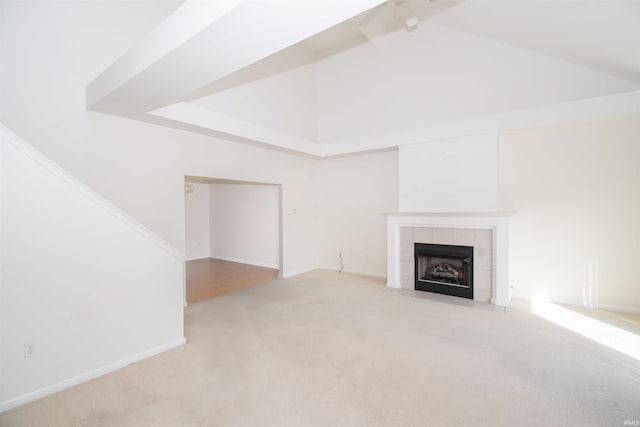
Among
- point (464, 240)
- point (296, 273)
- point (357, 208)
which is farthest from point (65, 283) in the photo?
point (464, 240)

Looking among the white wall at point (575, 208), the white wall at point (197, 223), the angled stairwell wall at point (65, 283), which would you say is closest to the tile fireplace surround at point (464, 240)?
the white wall at point (575, 208)

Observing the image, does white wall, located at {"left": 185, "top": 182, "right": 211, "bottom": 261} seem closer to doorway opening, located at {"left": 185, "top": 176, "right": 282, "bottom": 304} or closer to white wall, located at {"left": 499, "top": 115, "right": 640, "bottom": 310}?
doorway opening, located at {"left": 185, "top": 176, "right": 282, "bottom": 304}

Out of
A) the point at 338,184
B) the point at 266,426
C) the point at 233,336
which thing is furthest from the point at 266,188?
the point at 266,426

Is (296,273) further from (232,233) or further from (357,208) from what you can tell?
(232,233)

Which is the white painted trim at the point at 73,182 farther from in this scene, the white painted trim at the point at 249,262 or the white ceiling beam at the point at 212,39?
the white painted trim at the point at 249,262

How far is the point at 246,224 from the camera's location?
816 centimetres

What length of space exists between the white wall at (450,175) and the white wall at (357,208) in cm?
63

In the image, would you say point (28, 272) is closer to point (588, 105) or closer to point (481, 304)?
point (481, 304)

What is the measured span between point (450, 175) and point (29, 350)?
5861 millimetres

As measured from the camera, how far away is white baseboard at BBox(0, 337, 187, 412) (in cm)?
227

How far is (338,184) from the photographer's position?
275 inches

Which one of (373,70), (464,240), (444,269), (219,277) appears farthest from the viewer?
(219,277)

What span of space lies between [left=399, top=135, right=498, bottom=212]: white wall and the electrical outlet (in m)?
5.38

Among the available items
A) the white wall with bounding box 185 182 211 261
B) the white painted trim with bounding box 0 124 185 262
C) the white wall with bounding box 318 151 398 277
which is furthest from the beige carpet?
the white wall with bounding box 185 182 211 261
